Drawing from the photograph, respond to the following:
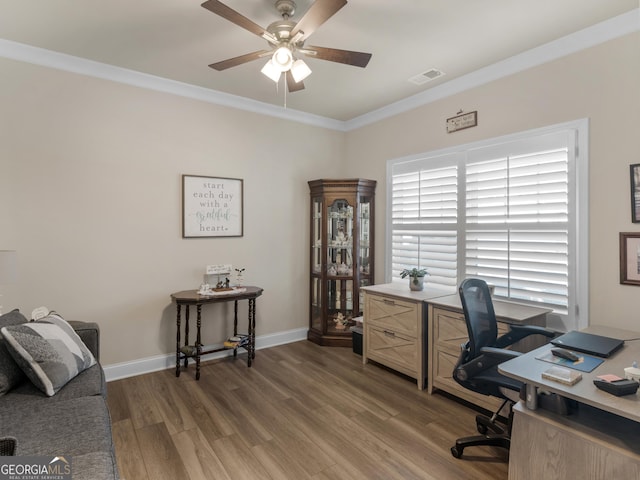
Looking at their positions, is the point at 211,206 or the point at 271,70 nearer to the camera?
the point at 271,70

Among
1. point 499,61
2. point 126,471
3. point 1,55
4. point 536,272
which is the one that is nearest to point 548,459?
point 536,272

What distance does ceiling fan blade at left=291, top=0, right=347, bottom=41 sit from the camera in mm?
1698

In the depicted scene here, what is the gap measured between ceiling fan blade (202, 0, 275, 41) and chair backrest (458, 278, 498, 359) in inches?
75.7

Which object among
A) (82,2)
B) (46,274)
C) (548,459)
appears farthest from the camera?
(46,274)

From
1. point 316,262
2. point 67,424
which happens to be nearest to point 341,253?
point 316,262

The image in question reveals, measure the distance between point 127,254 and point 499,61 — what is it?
3741 millimetres

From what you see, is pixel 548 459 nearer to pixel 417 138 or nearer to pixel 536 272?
pixel 536 272

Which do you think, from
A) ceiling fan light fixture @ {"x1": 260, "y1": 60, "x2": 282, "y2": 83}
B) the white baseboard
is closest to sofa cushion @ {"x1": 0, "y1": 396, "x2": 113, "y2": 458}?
the white baseboard

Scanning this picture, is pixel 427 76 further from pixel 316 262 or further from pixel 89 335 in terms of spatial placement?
pixel 89 335

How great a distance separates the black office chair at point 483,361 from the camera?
2.02 m

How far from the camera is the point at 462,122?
335 centimetres

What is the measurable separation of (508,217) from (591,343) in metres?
1.28

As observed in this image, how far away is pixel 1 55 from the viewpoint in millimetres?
2715

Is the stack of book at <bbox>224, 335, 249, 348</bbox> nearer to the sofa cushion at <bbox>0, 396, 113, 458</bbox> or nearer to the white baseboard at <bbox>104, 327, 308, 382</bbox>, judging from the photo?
the white baseboard at <bbox>104, 327, 308, 382</bbox>
